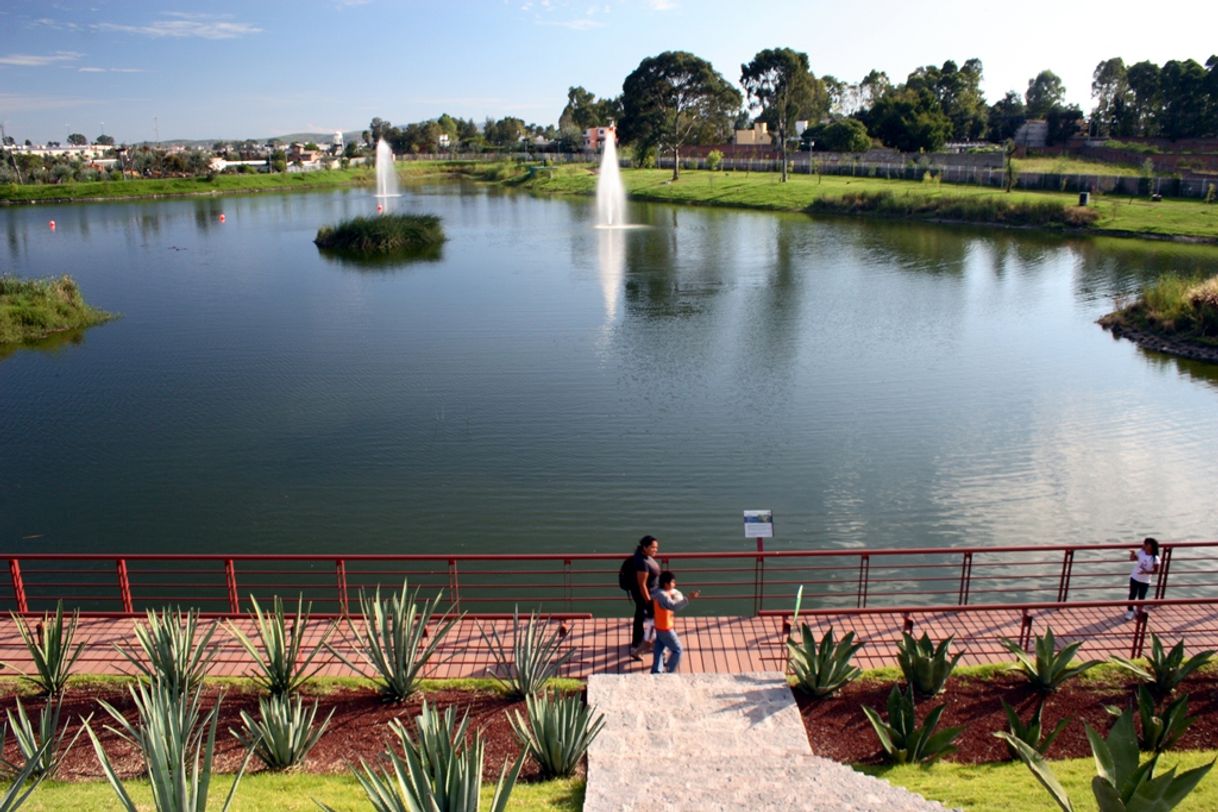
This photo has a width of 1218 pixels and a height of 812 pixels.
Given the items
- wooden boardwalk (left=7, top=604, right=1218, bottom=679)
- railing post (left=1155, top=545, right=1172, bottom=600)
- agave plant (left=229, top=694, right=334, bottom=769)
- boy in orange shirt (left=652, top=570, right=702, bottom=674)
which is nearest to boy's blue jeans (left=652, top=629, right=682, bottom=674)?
boy in orange shirt (left=652, top=570, right=702, bottom=674)

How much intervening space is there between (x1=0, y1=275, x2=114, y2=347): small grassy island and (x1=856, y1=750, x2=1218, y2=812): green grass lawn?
34357 mm

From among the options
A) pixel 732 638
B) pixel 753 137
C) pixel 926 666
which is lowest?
pixel 732 638

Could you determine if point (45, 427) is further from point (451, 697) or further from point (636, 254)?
point (636, 254)

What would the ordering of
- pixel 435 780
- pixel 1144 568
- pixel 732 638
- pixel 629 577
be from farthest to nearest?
pixel 1144 568
pixel 732 638
pixel 629 577
pixel 435 780

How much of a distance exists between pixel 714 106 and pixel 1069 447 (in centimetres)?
9083

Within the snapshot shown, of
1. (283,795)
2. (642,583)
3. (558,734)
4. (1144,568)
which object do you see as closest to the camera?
(283,795)

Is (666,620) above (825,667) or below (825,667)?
above

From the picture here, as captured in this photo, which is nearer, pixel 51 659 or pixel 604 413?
pixel 51 659

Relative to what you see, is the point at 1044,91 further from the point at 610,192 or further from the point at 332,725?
the point at 332,725

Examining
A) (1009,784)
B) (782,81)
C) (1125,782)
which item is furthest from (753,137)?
(1125,782)

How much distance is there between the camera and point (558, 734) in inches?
298

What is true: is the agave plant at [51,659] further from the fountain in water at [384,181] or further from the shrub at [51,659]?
the fountain in water at [384,181]

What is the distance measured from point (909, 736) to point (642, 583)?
3220 millimetres

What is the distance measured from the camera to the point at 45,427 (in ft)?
73.2
